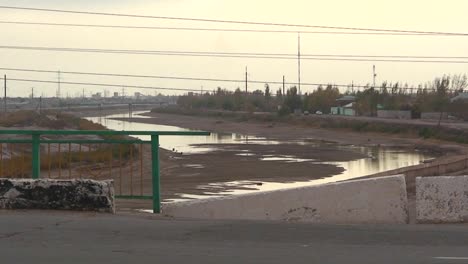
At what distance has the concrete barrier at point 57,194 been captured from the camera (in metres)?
11.2

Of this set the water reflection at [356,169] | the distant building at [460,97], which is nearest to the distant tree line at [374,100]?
the distant building at [460,97]

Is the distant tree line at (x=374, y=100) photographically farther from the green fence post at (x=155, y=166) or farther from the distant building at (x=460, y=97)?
the green fence post at (x=155, y=166)

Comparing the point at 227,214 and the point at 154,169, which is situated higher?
the point at 154,169

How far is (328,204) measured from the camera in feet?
39.0

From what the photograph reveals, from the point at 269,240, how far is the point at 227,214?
10.5ft

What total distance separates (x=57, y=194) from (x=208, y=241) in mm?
3385

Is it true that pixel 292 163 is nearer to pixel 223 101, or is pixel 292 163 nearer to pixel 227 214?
pixel 227 214

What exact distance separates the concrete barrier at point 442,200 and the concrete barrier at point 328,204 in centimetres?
30

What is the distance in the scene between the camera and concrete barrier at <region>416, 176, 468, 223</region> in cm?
1137

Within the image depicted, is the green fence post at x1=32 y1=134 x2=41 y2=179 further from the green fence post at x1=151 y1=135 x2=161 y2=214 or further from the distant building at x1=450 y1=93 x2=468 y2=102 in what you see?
the distant building at x1=450 y1=93 x2=468 y2=102

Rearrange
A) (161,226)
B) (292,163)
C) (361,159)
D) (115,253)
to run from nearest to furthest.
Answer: (115,253) < (161,226) < (292,163) < (361,159)

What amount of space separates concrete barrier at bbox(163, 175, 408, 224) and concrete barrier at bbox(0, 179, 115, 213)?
146 centimetres

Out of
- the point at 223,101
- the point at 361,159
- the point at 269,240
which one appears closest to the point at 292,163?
the point at 361,159

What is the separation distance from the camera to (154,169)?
11.9 metres
